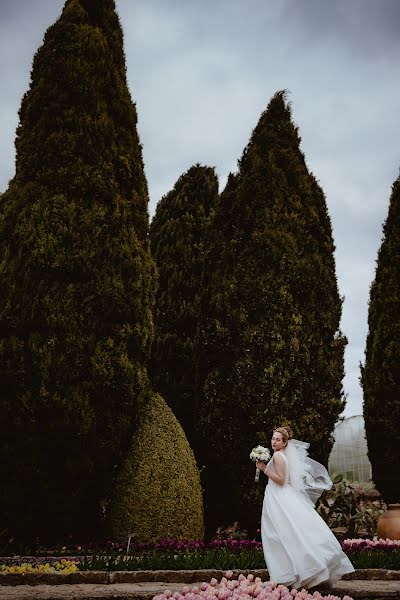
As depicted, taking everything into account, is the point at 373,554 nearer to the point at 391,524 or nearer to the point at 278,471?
the point at 278,471

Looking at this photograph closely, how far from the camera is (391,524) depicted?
925 cm

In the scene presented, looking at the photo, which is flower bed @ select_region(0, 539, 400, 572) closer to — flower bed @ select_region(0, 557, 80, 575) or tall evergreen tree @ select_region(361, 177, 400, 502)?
flower bed @ select_region(0, 557, 80, 575)

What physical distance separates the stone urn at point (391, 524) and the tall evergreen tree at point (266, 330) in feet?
4.82

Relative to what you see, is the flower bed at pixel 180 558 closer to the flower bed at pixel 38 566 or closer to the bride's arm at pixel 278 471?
the flower bed at pixel 38 566

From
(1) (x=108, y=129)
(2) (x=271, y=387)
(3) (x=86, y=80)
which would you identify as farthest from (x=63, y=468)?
(3) (x=86, y=80)

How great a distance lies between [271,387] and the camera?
29.1ft

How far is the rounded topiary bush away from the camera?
7535 mm

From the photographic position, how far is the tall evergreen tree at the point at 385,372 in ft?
35.9

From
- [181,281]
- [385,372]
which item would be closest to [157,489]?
[181,281]

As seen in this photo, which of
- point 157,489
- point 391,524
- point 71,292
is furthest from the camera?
point 391,524

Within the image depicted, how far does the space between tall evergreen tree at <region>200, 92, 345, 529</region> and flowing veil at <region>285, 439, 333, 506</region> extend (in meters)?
2.70

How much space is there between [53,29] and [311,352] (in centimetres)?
637

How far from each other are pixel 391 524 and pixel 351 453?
6.31 meters

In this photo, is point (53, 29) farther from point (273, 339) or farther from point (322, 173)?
point (273, 339)
